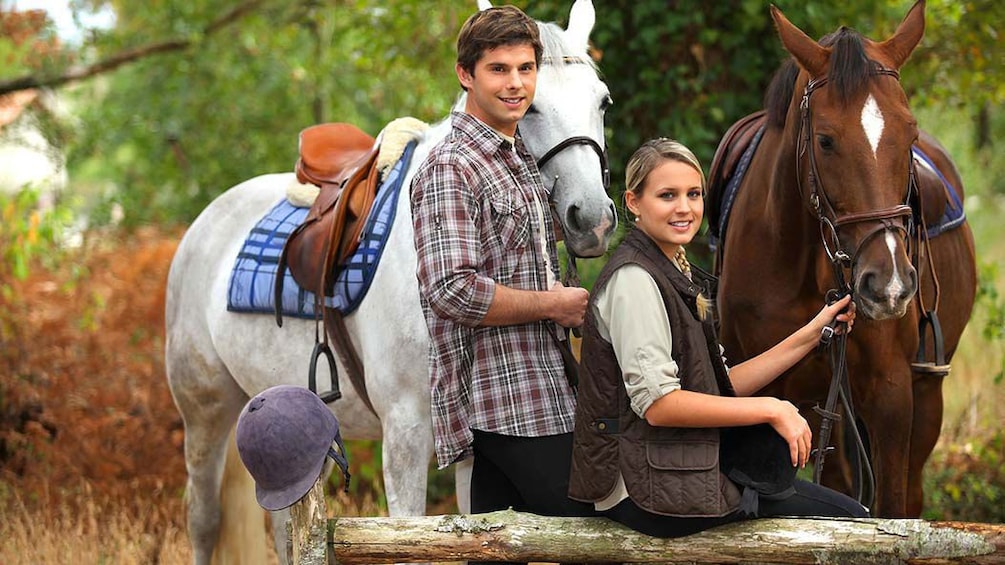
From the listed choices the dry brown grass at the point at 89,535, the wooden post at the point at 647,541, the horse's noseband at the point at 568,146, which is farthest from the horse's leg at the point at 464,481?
the dry brown grass at the point at 89,535

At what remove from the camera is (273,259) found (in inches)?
168

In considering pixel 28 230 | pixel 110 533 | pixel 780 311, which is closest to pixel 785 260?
pixel 780 311

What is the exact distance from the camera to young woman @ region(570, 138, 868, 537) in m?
2.43

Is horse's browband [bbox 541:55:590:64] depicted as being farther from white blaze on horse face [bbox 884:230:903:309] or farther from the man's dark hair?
white blaze on horse face [bbox 884:230:903:309]

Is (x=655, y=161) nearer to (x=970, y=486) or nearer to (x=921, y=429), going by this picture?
(x=921, y=429)

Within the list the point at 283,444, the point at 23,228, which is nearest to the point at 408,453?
the point at 283,444

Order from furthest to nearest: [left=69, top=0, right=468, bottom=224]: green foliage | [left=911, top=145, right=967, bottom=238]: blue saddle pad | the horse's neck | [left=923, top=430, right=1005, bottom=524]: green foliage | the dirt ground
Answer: [left=69, top=0, right=468, bottom=224]: green foliage < the dirt ground < [left=923, top=430, right=1005, bottom=524]: green foliage < [left=911, top=145, right=967, bottom=238]: blue saddle pad < the horse's neck

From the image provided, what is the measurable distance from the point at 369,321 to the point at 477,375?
85cm

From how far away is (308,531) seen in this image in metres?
2.70

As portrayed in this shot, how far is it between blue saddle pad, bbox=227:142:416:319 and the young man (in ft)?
Result: 2.44

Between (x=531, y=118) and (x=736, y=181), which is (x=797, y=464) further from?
(x=736, y=181)

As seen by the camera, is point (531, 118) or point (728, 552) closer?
point (728, 552)

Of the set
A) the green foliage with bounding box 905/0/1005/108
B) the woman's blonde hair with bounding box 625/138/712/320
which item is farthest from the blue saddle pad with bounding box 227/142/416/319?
the green foliage with bounding box 905/0/1005/108

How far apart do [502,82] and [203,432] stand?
258 centimetres
